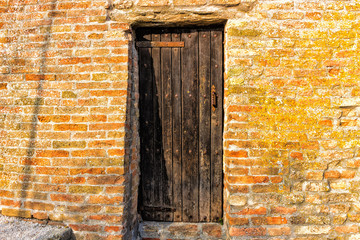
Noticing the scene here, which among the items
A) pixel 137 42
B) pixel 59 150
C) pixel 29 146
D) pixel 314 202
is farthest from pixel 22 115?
pixel 314 202

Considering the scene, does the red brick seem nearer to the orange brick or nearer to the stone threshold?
the stone threshold

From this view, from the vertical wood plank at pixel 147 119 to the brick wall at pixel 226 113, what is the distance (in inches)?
7.0

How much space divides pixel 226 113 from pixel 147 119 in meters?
0.85

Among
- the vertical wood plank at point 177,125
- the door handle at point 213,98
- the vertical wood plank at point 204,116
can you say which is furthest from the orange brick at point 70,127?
the door handle at point 213,98

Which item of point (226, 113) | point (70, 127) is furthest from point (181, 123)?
point (70, 127)

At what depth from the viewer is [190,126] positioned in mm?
2297

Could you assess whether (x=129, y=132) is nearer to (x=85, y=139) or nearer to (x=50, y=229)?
(x=85, y=139)

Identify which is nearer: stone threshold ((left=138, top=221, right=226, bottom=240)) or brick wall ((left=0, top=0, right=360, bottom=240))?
brick wall ((left=0, top=0, right=360, bottom=240))

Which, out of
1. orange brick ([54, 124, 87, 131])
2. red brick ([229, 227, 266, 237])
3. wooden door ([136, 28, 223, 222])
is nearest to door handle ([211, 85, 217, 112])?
wooden door ([136, 28, 223, 222])

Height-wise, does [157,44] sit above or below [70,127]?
above

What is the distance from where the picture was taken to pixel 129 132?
2.14m

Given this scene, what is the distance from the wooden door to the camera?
7.50 feet

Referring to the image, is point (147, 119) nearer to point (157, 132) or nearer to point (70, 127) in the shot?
point (157, 132)

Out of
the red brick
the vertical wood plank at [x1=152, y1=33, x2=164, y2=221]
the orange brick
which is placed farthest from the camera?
the vertical wood plank at [x1=152, y1=33, x2=164, y2=221]
